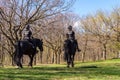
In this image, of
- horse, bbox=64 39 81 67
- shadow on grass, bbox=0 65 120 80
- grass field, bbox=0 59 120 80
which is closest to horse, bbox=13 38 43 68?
horse, bbox=64 39 81 67

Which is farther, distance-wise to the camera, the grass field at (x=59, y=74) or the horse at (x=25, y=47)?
the horse at (x=25, y=47)

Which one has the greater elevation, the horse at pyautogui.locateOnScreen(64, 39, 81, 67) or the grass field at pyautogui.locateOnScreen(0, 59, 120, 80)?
the horse at pyautogui.locateOnScreen(64, 39, 81, 67)

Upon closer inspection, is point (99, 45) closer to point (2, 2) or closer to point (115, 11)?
point (115, 11)

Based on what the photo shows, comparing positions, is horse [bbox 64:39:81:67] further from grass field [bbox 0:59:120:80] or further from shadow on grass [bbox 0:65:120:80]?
shadow on grass [bbox 0:65:120:80]

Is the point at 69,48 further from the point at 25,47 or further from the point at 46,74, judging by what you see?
the point at 46,74

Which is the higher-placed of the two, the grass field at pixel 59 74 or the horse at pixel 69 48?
the horse at pixel 69 48

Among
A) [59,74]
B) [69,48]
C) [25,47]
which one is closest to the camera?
[59,74]

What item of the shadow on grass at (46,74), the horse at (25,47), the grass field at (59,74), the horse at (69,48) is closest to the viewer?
the grass field at (59,74)

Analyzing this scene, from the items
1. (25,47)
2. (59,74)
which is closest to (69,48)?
(25,47)

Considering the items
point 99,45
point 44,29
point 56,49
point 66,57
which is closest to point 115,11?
point 99,45

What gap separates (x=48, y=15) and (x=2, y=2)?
560 cm

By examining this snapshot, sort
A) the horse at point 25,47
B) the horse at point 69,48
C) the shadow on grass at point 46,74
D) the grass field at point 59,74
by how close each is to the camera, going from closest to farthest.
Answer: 1. the grass field at point 59,74
2. the shadow on grass at point 46,74
3. the horse at point 25,47
4. the horse at point 69,48

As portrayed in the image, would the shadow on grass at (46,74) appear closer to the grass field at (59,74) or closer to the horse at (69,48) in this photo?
the grass field at (59,74)

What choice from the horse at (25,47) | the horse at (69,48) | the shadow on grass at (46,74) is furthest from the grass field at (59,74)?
the horse at (69,48)
